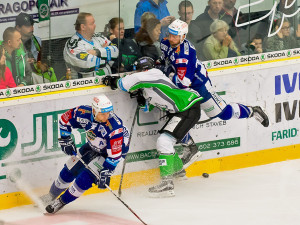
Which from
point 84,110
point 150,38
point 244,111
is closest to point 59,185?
point 84,110

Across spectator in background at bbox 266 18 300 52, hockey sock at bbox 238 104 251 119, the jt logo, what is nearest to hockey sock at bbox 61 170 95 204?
the jt logo

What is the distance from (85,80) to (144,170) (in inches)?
49.8

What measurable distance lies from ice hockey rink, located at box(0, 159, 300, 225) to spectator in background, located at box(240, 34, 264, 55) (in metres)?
1.39

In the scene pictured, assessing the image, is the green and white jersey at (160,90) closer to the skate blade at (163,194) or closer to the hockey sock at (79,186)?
the skate blade at (163,194)

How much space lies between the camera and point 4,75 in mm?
10867

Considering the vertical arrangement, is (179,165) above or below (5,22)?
below

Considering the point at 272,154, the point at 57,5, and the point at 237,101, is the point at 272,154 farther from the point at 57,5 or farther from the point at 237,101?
the point at 57,5

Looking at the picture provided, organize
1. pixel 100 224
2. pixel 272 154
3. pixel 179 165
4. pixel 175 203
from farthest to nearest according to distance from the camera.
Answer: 1. pixel 272 154
2. pixel 179 165
3. pixel 175 203
4. pixel 100 224

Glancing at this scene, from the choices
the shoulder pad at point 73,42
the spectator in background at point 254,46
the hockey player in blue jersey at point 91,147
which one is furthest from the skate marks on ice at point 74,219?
the spectator in background at point 254,46

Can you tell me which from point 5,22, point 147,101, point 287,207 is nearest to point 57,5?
point 5,22

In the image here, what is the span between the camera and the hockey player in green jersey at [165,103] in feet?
37.3

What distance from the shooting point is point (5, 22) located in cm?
1077

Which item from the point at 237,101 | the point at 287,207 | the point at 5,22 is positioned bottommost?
the point at 287,207

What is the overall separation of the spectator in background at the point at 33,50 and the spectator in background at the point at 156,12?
1.16 meters
